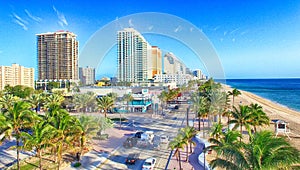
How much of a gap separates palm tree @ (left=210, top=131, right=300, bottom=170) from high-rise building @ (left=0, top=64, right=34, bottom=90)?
80221 millimetres

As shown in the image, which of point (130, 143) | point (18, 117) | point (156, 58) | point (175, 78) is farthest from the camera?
point (175, 78)

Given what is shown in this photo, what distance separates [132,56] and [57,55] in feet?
199

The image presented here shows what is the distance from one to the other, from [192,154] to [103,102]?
37.1ft

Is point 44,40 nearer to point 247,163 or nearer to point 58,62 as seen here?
point 58,62

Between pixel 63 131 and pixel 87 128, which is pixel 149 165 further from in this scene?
pixel 63 131

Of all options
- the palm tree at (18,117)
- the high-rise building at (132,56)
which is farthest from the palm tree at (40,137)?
the high-rise building at (132,56)

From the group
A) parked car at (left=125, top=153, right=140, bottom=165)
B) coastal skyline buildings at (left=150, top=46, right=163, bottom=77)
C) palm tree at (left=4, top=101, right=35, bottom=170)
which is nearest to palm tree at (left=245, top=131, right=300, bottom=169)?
parked car at (left=125, top=153, right=140, bottom=165)

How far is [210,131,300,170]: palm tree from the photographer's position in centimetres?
516

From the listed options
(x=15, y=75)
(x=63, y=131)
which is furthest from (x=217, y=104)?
(x=15, y=75)

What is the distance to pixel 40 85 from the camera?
7938cm

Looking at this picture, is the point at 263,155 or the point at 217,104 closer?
the point at 263,155

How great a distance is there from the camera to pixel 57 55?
8119 centimetres

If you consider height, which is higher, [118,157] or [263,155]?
[263,155]

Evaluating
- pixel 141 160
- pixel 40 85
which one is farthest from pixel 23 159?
pixel 40 85
